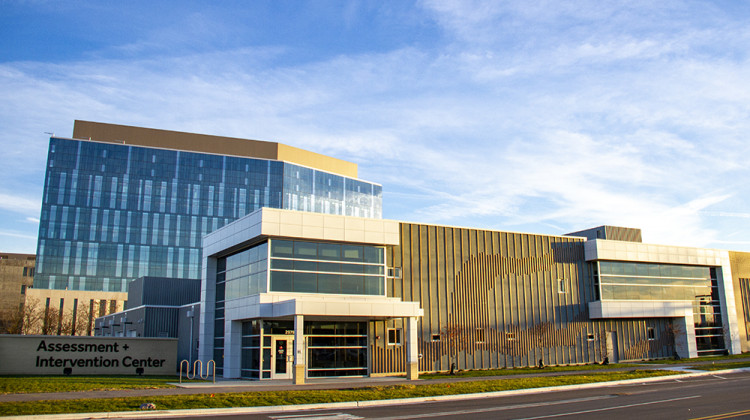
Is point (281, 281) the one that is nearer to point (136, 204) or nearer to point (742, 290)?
point (742, 290)

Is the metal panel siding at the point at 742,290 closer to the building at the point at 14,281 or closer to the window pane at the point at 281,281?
the window pane at the point at 281,281

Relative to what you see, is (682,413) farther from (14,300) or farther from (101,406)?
(14,300)

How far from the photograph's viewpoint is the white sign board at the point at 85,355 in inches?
1346

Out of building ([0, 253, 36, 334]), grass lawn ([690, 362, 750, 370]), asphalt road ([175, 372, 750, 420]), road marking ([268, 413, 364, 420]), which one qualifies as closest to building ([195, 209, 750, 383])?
grass lawn ([690, 362, 750, 370])

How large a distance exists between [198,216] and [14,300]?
37.4m

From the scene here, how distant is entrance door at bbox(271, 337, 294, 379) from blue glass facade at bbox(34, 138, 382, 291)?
9199 centimetres

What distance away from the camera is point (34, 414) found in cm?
1523

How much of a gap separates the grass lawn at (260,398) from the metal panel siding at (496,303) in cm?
922

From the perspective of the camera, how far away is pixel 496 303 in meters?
36.9

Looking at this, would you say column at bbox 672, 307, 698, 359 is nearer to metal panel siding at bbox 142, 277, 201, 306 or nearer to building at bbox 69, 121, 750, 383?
building at bbox 69, 121, 750, 383

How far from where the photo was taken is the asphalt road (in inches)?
613

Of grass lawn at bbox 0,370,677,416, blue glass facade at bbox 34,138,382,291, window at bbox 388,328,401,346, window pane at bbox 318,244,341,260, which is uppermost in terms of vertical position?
blue glass facade at bbox 34,138,382,291

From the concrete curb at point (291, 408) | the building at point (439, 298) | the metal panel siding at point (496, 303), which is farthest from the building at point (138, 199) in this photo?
the concrete curb at point (291, 408)

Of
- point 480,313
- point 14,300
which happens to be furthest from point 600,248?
point 14,300
